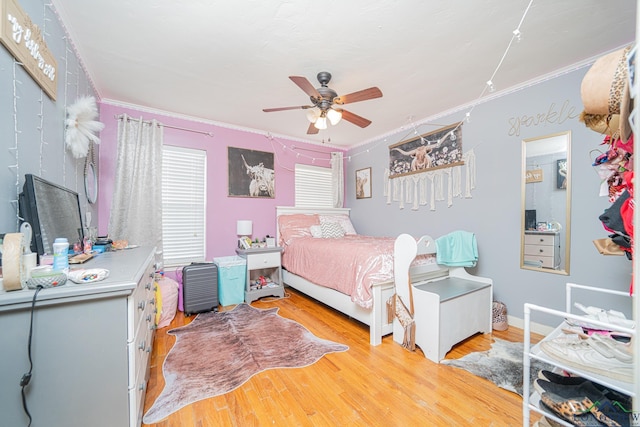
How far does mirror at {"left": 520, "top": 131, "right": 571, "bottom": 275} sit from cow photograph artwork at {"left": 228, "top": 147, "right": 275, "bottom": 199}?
3.31 metres

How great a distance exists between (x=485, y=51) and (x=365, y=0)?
1183 mm

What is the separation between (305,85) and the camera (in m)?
1.95

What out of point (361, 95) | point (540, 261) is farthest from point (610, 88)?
point (540, 261)

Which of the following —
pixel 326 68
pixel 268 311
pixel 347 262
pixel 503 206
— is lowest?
pixel 268 311

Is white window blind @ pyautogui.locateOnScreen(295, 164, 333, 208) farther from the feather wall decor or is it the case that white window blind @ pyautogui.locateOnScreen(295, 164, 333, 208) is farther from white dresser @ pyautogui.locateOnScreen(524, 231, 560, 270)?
white dresser @ pyautogui.locateOnScreen(524, 231, 560, 270)

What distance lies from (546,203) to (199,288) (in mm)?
3817

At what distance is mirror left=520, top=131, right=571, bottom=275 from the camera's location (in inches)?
90.2

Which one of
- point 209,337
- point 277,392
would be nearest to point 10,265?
point 277,392

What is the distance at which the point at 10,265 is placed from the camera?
799 mm

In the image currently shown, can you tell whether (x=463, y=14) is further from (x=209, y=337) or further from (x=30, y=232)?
(x=209, y=337)

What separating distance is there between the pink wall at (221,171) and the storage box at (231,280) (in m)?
0.54

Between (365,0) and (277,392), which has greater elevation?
(365,0)

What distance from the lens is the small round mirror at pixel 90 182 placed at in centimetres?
236

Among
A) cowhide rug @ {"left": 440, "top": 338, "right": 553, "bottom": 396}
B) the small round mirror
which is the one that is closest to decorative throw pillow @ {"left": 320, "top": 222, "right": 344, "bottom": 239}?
cowhide rug @ {"left": 440, "top": 338, "right": 553, "bottom": 396}
